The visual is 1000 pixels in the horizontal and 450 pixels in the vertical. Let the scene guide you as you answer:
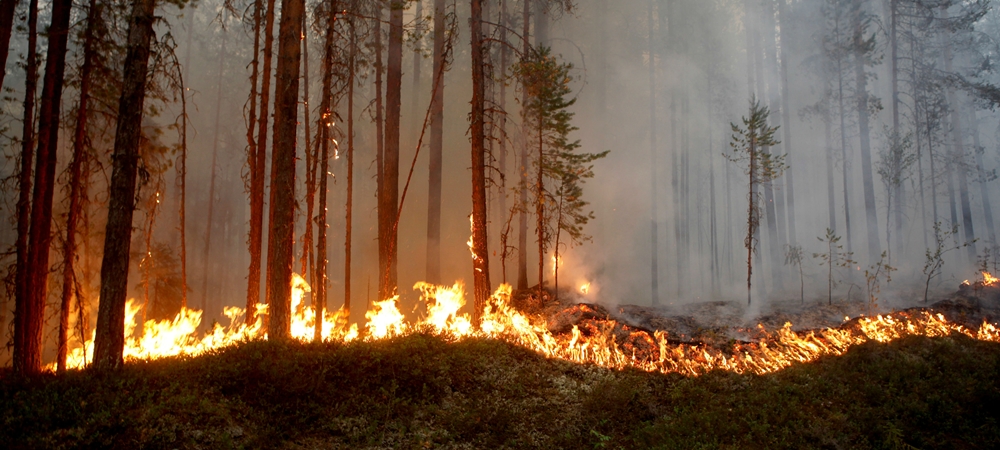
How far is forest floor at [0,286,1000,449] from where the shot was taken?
5.27 m

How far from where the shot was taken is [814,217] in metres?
36.0

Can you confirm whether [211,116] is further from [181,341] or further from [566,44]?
[181,341]

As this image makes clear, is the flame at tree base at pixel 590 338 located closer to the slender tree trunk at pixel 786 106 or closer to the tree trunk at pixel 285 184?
the tree trunk at pixel 285 184

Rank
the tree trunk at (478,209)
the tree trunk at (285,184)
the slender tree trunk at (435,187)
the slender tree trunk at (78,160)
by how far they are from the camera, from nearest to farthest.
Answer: the slender tree trunk at (78,160) → the tree trunk at (285,184) → the tree trunk at (478,209) → the slender tree trunk at (435,187)

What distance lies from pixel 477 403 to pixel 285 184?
226 inches

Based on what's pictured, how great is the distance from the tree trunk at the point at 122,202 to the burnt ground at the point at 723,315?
10.4 metres

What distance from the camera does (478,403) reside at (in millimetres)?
7082

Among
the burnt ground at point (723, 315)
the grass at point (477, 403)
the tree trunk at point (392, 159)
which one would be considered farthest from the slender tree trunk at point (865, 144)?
the tree trunk at point (392, 159)

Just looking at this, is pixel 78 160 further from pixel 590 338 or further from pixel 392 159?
pixel 590 338

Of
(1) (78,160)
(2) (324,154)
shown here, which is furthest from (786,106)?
(1) (78,160)

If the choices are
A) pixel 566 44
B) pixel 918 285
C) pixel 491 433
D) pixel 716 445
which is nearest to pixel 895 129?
pixel 918 285

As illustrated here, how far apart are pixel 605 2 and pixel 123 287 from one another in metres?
34.5

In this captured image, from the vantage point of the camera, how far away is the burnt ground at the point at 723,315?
44.3 ft

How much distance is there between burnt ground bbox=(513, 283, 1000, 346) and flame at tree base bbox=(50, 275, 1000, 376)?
0.94 meters
